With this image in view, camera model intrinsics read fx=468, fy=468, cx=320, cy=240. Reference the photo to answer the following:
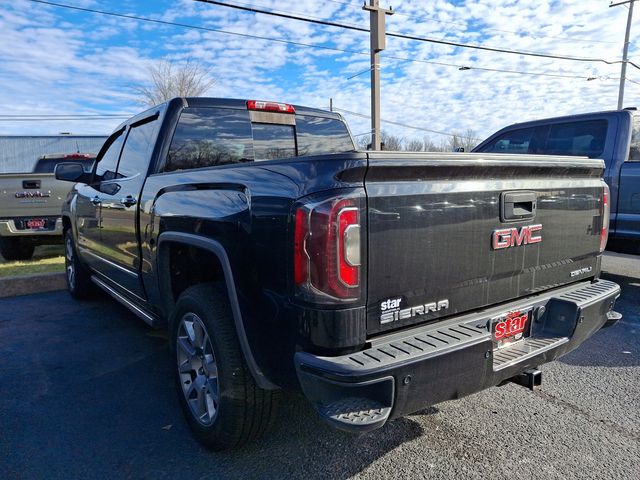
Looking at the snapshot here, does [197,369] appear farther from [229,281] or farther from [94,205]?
[94,205]

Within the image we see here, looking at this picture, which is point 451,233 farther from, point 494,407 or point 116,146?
point 116,146

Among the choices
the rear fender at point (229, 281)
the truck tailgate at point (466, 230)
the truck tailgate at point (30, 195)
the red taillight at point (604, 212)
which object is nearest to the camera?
the truck tailgate at point (466, 230)

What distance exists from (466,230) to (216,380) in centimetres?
154

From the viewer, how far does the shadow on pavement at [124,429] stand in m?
Answer: 2.51

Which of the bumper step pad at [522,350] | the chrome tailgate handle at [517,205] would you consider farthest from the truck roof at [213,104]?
the bumper step pad at [522,350]

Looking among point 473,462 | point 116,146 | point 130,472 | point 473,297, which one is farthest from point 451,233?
point 116,146

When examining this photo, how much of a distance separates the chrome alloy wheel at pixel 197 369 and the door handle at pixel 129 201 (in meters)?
1.21

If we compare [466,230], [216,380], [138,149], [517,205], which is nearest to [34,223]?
[138,149]

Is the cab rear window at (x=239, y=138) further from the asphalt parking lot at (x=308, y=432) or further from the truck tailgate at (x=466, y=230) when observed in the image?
the truck tailgate at (x=466, y=230)

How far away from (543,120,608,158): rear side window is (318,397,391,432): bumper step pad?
542cm

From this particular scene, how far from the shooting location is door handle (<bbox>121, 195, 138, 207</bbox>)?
354 centimetres

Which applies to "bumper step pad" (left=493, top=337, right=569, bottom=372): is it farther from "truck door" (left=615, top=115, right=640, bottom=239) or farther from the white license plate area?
the white license plate area

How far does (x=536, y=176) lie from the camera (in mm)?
2605

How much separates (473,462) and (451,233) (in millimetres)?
1265
